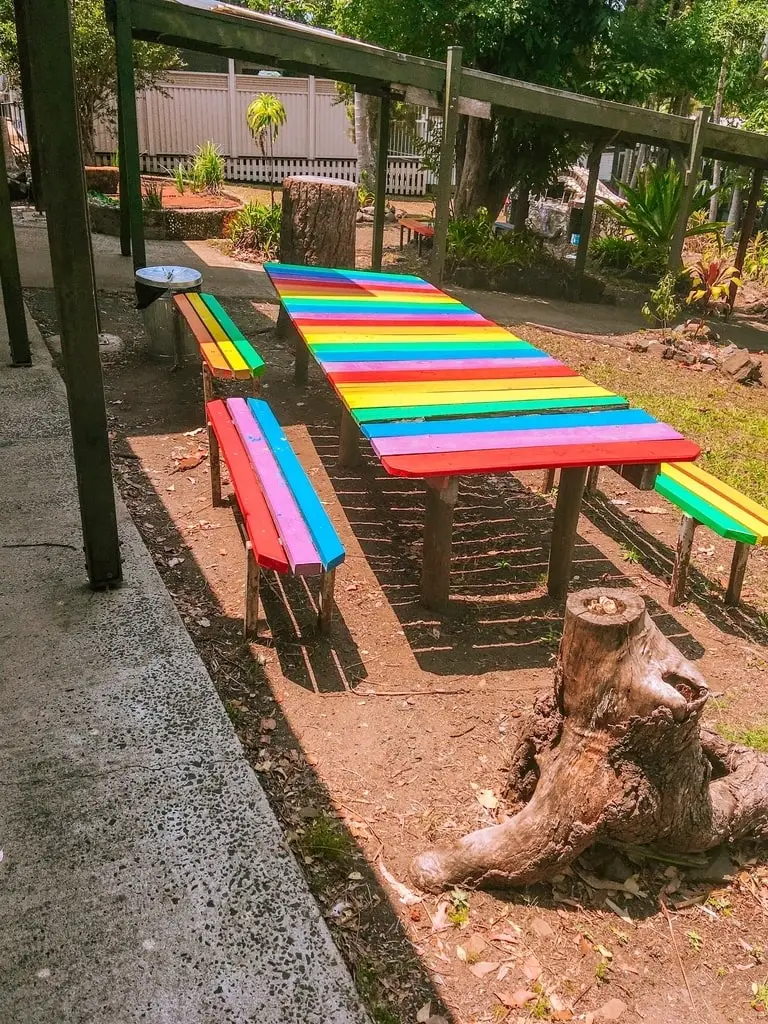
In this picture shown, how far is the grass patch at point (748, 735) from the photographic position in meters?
2.93

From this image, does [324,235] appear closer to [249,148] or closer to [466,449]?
[466,449]

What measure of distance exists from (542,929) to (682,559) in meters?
2.14

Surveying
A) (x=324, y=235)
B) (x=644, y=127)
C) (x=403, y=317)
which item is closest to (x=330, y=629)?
(x=403, y=317)

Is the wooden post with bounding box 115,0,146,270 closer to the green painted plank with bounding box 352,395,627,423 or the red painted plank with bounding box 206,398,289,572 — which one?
the red painted plank with bounding box 206,398,289,572

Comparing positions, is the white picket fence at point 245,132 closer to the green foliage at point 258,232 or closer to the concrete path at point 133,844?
the green foliage at point 258,232

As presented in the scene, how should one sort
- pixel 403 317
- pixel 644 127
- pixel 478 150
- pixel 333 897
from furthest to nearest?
1. pixel 478 150
2. pixel 644 127
3. pixel 403 317
4. pixel 333 897

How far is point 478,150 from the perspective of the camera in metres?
12.6

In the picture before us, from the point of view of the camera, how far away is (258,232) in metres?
11.2

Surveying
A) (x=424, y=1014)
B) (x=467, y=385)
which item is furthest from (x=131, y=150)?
(x=424, y=1014)

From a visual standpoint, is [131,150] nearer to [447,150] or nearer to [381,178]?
[381,178]

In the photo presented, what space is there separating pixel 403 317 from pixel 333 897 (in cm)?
354

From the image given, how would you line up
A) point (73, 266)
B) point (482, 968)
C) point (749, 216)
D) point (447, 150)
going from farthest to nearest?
1. point (749, 216)
2. point (447, 150)
3. point (73, 266)
4. point (482, 968)

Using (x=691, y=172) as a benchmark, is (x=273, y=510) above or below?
below

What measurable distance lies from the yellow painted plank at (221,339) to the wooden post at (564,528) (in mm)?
1848
